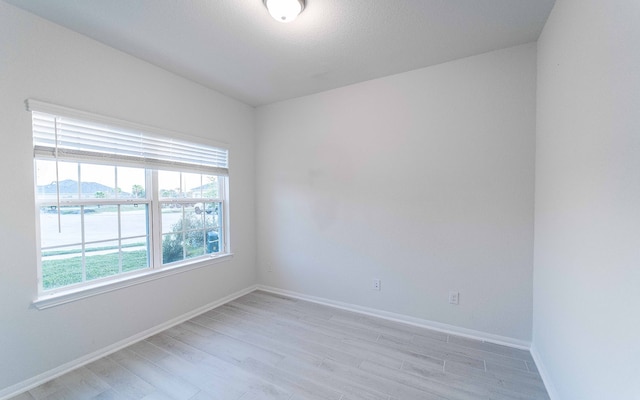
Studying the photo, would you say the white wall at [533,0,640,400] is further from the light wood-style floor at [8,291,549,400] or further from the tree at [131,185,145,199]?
the tree at [131,185,145,199]

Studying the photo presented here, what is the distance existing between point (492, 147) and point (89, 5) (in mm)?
3357

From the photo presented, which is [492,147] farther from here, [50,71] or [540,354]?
[50,71]

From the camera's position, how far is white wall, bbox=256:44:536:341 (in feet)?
7.52

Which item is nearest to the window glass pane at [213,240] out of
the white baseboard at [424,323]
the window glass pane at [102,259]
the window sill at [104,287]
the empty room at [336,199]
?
the empty room at [336,199]

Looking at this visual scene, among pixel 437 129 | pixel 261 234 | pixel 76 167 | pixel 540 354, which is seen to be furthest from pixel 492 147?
pixel 76 167

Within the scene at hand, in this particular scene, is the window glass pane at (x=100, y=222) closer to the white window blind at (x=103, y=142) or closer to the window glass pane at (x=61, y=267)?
the window glass pane at (x=61, y=267)

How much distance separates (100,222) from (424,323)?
3.26 metres

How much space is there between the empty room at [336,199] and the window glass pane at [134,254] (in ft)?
0.05

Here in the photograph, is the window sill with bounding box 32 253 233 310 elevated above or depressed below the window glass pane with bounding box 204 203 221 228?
below

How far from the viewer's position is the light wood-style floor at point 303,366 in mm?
1783

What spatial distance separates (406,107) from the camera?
108 inches

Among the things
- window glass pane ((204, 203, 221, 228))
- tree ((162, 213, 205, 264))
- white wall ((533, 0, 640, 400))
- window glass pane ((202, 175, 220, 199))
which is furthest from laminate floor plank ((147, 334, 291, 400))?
white wall ((533, 0, 640, 400))

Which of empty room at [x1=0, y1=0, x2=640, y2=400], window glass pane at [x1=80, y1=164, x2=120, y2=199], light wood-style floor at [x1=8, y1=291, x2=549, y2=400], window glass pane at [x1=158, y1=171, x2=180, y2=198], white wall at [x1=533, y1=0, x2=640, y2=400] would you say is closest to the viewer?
A: white wall at [x1=533, y1=0, x2=640, y2=400]

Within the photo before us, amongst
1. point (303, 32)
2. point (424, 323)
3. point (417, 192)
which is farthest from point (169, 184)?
point (424, 323)
